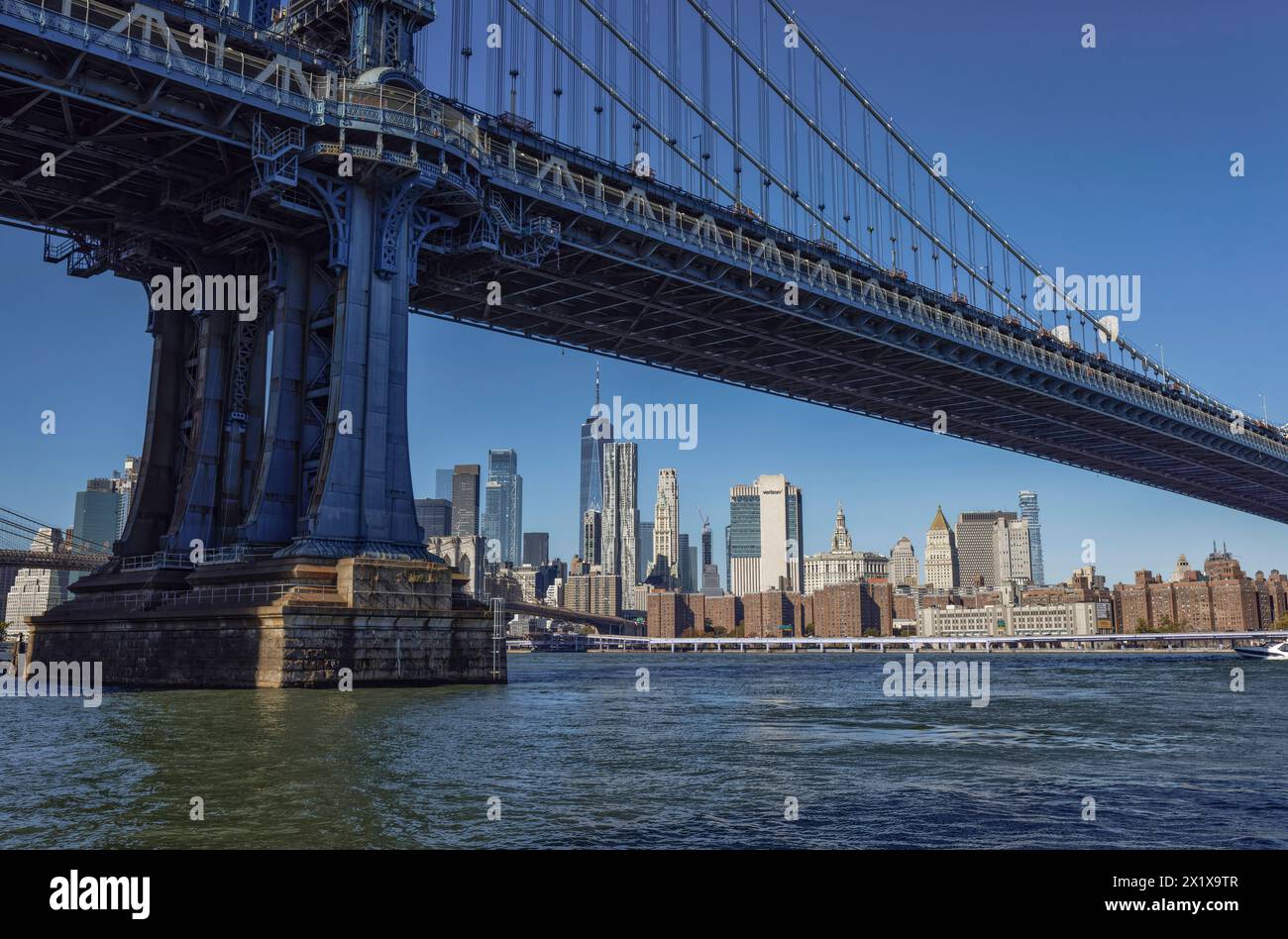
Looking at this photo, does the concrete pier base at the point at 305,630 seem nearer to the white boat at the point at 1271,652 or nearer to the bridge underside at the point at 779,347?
the bridge underside at the point at 779,347

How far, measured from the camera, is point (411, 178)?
1517 inches

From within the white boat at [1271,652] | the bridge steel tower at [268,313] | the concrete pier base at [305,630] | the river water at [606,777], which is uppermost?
the bridge steel tower at [268,313]

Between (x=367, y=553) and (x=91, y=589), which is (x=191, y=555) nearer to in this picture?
(x=91, y=589)

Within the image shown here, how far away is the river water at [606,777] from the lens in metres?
11.9

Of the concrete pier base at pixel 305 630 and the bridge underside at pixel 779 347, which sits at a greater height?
the bridge underside at pixel 779 347

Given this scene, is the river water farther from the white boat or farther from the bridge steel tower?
the white boat

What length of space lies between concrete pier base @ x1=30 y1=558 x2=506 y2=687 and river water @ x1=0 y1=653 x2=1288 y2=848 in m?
1.68

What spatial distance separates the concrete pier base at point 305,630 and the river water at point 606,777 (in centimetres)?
168

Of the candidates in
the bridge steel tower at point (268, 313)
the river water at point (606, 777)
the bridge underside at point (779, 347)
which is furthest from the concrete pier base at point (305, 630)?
the bridge underside at point (779, 347)

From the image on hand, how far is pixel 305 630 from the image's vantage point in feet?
107
